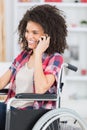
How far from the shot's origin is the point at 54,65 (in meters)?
2.15

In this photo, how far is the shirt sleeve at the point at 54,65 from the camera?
212cm

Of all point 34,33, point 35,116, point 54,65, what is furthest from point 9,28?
point 35,116

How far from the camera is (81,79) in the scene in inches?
169

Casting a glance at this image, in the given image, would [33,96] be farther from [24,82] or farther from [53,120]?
[24,82]

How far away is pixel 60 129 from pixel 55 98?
217 millimetres

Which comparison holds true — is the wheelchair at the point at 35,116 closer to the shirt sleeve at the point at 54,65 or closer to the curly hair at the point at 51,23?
the shirt sleeve at the point at 54,65

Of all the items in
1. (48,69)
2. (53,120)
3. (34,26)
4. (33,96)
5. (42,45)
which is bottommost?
(53,120)

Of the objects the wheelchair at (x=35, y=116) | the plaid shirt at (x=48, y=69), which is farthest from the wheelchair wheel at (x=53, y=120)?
the plaid shirt at (x=48, y=69)

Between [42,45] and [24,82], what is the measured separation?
24cm

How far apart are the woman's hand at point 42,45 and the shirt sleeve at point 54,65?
75 mm

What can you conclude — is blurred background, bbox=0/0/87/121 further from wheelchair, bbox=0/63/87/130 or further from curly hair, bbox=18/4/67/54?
wheelchair, bbox=0/63/87/130

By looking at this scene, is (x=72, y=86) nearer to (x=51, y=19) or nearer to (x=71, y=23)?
(x=71, y=23)

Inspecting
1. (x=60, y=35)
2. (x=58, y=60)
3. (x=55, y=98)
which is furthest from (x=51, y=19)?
(x=55, y=98)

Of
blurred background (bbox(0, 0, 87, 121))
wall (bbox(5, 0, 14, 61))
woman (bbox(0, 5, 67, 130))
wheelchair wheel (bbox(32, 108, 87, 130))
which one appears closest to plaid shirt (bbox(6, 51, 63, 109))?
woman (bbox(0, 5, 67, 130))
